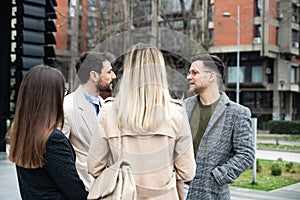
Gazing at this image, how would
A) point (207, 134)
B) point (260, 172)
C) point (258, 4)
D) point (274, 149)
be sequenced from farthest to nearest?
point (274, 149) → point (260, 172) → point (258, 4) → point (207, 134)


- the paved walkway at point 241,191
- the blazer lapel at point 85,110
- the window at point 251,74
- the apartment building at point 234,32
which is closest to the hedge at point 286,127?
the apartment building at point 234,32

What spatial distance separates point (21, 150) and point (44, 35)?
4990 millimetres

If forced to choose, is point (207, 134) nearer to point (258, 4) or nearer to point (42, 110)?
point (42, 110)

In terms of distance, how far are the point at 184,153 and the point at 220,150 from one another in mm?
651

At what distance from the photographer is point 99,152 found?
1.94 m

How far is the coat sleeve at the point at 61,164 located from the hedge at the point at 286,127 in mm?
23291

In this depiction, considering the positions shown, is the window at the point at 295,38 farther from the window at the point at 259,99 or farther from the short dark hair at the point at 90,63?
the short dark hair at the point at 90,63

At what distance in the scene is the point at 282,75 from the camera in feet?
92.7

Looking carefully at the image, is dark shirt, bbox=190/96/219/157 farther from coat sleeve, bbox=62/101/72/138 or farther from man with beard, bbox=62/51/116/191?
coat sleeve, bbox=62/101/72/138

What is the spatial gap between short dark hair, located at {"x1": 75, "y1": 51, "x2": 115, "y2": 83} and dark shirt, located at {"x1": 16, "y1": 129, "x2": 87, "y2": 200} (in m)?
0.55

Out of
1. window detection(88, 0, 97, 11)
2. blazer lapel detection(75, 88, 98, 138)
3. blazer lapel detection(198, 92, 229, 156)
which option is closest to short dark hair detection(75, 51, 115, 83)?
blazer lapel detection(75, 88, 98, 138)

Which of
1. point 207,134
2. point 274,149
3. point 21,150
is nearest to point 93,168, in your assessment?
point 21,150

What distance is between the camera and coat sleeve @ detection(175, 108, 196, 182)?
1.92 m

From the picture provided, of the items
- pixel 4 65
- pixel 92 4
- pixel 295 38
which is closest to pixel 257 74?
pixel 295 38
